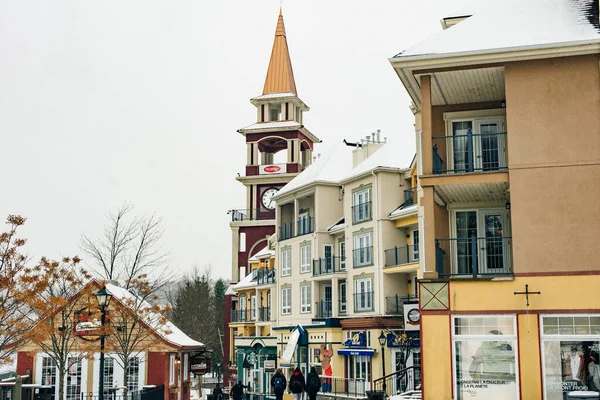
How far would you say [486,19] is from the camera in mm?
22078

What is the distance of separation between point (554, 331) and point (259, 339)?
3847 centimetres

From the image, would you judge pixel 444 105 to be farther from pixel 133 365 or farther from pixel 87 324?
pixel 133 365

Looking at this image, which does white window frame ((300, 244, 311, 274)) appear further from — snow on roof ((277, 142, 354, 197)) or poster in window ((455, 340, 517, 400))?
poster in window ((455, 340, 517, 400))

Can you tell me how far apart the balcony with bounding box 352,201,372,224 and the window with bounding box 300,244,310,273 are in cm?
504

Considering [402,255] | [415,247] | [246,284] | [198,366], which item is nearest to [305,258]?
[402,255]

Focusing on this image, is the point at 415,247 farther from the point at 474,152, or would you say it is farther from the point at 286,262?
the point at 474,152

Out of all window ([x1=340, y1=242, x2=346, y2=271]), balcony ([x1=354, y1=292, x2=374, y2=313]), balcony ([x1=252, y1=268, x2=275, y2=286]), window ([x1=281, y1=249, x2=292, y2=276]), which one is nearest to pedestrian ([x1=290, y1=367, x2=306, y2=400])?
balcony ([x1=354, y1=292, x2=374, y2=313])

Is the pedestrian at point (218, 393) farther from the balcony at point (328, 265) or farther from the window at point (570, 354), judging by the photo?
the window at point (570, 354)

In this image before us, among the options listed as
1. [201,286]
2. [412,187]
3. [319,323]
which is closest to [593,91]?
[412,187]

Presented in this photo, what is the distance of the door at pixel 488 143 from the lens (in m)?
23.2

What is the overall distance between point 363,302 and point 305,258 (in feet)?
22.3

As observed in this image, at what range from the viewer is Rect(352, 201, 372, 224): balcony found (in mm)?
46812

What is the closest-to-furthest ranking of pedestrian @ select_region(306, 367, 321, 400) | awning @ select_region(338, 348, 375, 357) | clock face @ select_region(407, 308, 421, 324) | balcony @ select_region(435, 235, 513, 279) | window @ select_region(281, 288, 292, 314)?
1. balcony @ select_region(435, 235, 513, 279)
2. clock face @ select_region(407, 308, 421, 324)
3. pedestrian @ select_region(306, 367, 321, 400)
4. awning @ select_region(338, 348, 375, 357)
5. window @ select_region(281, 288, 292, 314)

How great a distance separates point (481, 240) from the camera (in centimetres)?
2364
